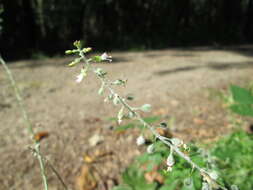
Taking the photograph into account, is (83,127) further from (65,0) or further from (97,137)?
(65,0)

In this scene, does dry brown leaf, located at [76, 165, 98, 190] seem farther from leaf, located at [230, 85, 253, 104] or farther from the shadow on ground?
the shadow on ground

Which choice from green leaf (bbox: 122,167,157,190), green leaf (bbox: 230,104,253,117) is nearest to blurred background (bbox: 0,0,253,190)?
green leaf (bbox: 122,167,157,190)

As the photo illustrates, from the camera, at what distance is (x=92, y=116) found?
2830 millimetres

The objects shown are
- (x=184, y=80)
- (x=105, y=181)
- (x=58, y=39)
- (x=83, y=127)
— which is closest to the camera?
(x=105, y=181)

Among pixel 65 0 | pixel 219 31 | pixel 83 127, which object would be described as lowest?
pixel 219 31

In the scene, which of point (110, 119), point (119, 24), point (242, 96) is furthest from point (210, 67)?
point (119, 24)

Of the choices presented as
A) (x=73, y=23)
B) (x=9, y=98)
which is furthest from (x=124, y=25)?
(x=9, y=98)

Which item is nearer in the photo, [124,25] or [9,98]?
[9,98]

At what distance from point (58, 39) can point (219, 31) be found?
809cm

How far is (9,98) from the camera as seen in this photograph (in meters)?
3.48

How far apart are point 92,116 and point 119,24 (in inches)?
418

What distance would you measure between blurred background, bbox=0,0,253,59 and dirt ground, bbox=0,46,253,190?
15.1ft

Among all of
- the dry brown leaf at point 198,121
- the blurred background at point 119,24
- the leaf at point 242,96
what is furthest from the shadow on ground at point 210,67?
the blurred background at point 119,24

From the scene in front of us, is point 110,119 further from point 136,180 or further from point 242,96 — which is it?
point 242,96
